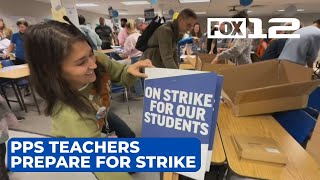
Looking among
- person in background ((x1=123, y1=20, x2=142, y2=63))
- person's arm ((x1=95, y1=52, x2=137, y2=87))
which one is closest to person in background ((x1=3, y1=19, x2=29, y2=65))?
person in background ((x1=123, y1=20, x2=142, y2=63))

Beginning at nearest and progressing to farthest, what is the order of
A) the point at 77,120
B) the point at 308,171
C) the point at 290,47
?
the point at 77,120, the point at 308,171, the point at 290,47

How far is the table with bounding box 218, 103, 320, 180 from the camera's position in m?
0.82

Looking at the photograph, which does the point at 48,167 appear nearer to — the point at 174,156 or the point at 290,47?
the point at 174,156

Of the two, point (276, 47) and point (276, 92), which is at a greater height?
point (276, 47)

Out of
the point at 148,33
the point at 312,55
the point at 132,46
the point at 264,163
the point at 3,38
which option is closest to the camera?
the point at 264,163

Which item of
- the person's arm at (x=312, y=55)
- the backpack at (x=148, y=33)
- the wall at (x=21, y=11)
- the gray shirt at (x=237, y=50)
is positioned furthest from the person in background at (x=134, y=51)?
the wall at (x=21, y=11)

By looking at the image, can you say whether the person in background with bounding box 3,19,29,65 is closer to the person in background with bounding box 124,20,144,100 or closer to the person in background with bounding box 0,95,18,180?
the person in background with bounding box 124,20,144,100

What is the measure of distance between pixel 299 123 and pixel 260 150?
54 centimetres

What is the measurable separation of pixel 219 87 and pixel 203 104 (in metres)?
0.08

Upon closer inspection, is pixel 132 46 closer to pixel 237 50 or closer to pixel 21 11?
pixel 237 50

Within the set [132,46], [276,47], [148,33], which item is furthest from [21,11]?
[276,47]

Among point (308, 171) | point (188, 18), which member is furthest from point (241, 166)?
point (188, 18)

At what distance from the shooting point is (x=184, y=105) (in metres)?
0.76

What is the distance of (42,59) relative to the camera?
2.46ft
